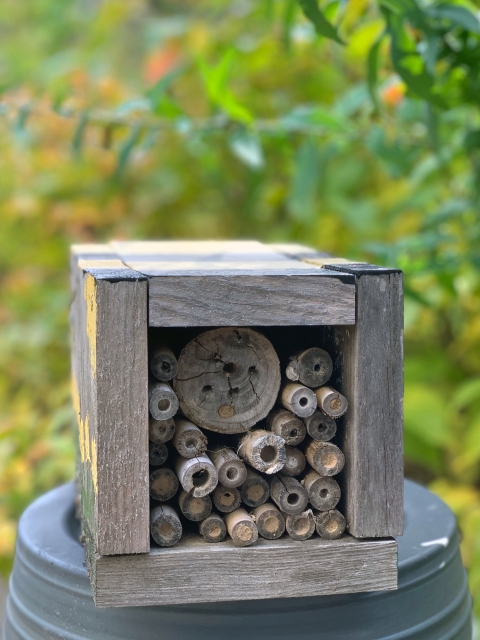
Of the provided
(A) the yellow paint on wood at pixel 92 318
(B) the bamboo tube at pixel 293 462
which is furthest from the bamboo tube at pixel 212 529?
(A) the yellow paint on wood at pixel 92 318

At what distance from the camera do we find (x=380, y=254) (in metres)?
1.73

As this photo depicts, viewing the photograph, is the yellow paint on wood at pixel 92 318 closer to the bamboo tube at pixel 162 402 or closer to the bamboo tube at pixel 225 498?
the bamboo tube at pixel 162 402

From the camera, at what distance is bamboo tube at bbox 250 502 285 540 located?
36.8 inches

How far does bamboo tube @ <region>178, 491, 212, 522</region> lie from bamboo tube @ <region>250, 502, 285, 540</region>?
6 cm

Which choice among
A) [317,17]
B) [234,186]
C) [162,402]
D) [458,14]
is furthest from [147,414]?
[234,186]

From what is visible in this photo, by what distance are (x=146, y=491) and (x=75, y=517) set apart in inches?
19.1

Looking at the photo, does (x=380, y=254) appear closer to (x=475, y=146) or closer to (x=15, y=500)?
(x=475, y=146)

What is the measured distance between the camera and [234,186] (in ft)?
10.7

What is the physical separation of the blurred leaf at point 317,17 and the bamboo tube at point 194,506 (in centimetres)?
75

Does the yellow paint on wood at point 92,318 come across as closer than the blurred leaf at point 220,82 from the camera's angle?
Yes

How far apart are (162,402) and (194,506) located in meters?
0.14

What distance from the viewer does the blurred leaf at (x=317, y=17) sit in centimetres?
117

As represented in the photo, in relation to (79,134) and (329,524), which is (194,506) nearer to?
(329,524)

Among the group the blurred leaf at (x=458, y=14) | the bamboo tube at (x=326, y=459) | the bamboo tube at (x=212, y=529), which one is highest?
the blurred leaf at (x=458, y=14)
